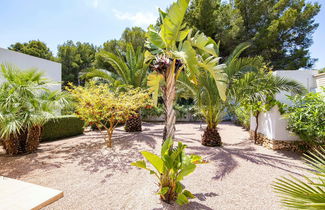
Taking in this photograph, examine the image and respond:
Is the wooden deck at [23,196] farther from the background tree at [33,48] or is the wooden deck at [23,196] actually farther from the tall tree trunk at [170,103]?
the background tree at [33,48]

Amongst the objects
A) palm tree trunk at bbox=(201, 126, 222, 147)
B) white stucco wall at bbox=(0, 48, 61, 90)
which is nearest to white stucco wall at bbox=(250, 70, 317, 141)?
palm tree trunk at bbox=(201, 126, 222, 147)

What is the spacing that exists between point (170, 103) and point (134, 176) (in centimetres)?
214

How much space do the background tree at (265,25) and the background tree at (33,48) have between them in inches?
931

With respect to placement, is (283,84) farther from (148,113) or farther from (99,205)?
(148,113)

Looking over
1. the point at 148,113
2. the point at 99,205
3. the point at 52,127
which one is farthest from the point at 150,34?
the point at 148,113

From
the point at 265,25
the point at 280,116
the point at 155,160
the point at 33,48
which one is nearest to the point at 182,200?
the point at 155,160

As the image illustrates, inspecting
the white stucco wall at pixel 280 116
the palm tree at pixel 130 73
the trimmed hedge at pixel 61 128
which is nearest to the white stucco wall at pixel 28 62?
the trimmed hedge at pixel 61 128

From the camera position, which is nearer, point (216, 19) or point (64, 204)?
point (64, 204)

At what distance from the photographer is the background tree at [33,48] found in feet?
81.4

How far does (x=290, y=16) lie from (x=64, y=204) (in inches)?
878

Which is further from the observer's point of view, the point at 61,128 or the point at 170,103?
the point at 61,128

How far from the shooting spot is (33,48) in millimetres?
25094

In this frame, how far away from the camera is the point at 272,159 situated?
206 inches

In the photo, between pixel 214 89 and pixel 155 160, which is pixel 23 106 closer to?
pixel 155 160
